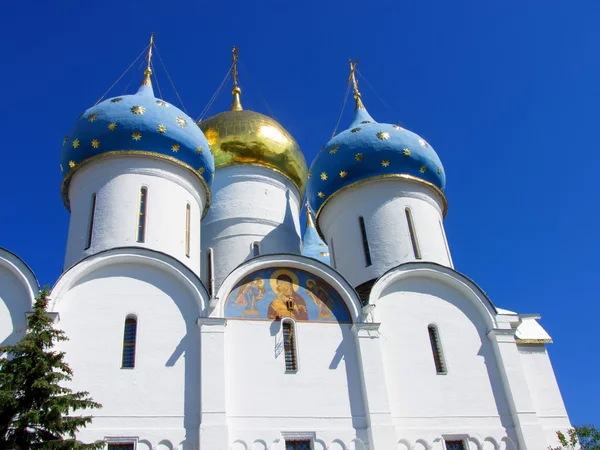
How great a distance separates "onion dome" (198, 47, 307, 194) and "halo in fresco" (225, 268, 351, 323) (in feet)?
16.2

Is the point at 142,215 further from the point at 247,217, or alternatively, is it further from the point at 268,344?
the point at 247,217

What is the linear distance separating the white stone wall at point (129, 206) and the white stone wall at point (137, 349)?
95 centimetres

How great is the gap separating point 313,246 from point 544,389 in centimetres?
1007

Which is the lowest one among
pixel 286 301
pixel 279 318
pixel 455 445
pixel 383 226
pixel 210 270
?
pixel 455 445

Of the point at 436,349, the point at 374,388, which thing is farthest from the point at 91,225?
the point at 436,349

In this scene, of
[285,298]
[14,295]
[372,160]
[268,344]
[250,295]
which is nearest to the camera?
[14,295]

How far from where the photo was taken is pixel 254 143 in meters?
15.3

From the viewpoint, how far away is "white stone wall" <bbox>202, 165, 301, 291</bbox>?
1411cm

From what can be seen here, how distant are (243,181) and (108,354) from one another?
6.30 metres

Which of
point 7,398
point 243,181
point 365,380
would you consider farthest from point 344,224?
point 7,398

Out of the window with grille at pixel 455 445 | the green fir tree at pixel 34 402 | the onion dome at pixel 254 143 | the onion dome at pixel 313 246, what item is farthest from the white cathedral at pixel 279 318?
the onion dome at pixel 313 246

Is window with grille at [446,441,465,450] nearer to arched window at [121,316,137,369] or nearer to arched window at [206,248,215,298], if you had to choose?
arched window at [121,316,137,369]

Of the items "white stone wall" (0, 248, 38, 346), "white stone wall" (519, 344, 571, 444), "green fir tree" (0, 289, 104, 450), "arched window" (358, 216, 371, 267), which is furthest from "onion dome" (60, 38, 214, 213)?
"white stone wall" (519, 344, 571, 444)

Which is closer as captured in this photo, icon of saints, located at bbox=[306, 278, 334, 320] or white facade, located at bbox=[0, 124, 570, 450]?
white facade, located at bbox=[0, 124, 570, 450]
